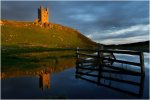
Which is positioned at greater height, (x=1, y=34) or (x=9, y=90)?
(x=1, y=34)

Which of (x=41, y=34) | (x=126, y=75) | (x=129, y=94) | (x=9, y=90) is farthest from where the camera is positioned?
(x=41, y=34)

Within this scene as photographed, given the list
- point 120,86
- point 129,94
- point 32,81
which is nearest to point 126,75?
point 120,86

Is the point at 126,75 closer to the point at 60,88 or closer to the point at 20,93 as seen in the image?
the point at 60,88

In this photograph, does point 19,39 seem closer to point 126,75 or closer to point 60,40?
point 60,40

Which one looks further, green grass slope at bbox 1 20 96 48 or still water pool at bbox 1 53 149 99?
green grass slope at bbox 1 20 96 48

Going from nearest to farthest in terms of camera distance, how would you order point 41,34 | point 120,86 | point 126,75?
1. point 120,86
2. point 126,75
3. point 41,34

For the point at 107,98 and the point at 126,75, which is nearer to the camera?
the point at 107,98

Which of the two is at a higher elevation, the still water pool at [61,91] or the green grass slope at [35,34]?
the green grass slope at [35,34]

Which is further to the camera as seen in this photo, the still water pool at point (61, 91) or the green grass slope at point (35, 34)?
the green grass slope at point (35, 34)

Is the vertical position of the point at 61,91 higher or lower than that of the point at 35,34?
lower

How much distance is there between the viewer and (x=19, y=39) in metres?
147

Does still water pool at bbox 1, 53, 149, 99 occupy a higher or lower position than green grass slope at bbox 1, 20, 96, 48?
lower

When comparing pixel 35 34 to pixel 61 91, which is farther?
pixel 35 34

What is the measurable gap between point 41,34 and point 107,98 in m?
164
